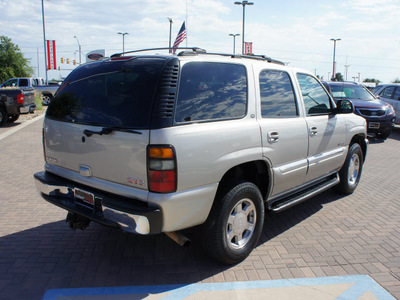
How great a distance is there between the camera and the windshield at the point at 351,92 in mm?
12906

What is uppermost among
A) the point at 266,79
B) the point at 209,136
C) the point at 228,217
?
the point at 266,79

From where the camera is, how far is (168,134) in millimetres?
2826

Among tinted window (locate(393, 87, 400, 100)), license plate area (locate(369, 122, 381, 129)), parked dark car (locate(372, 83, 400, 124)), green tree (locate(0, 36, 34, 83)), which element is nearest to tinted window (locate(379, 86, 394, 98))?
parked dark car (locate(372, 83, 400, 124))

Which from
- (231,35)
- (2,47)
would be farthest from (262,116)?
(2,47)

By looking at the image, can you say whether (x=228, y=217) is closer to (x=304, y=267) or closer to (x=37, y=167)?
(x=304, y=267)

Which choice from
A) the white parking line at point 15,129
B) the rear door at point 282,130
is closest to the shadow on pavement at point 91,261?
the rear door at point 282,130

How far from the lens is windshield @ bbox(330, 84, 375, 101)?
12.9m

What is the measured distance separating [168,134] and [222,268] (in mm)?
1517

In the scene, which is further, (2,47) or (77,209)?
(2,47)

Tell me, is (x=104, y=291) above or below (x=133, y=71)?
below

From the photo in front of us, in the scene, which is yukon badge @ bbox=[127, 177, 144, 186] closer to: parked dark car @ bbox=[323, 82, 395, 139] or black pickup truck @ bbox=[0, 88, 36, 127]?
parked dark car @ bbox=[323, 82, 395, 139]

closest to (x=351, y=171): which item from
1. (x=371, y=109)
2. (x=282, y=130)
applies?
(x=282, y=130)

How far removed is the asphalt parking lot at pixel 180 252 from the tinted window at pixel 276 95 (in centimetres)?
146

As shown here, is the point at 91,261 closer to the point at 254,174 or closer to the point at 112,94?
the point at 112,94
